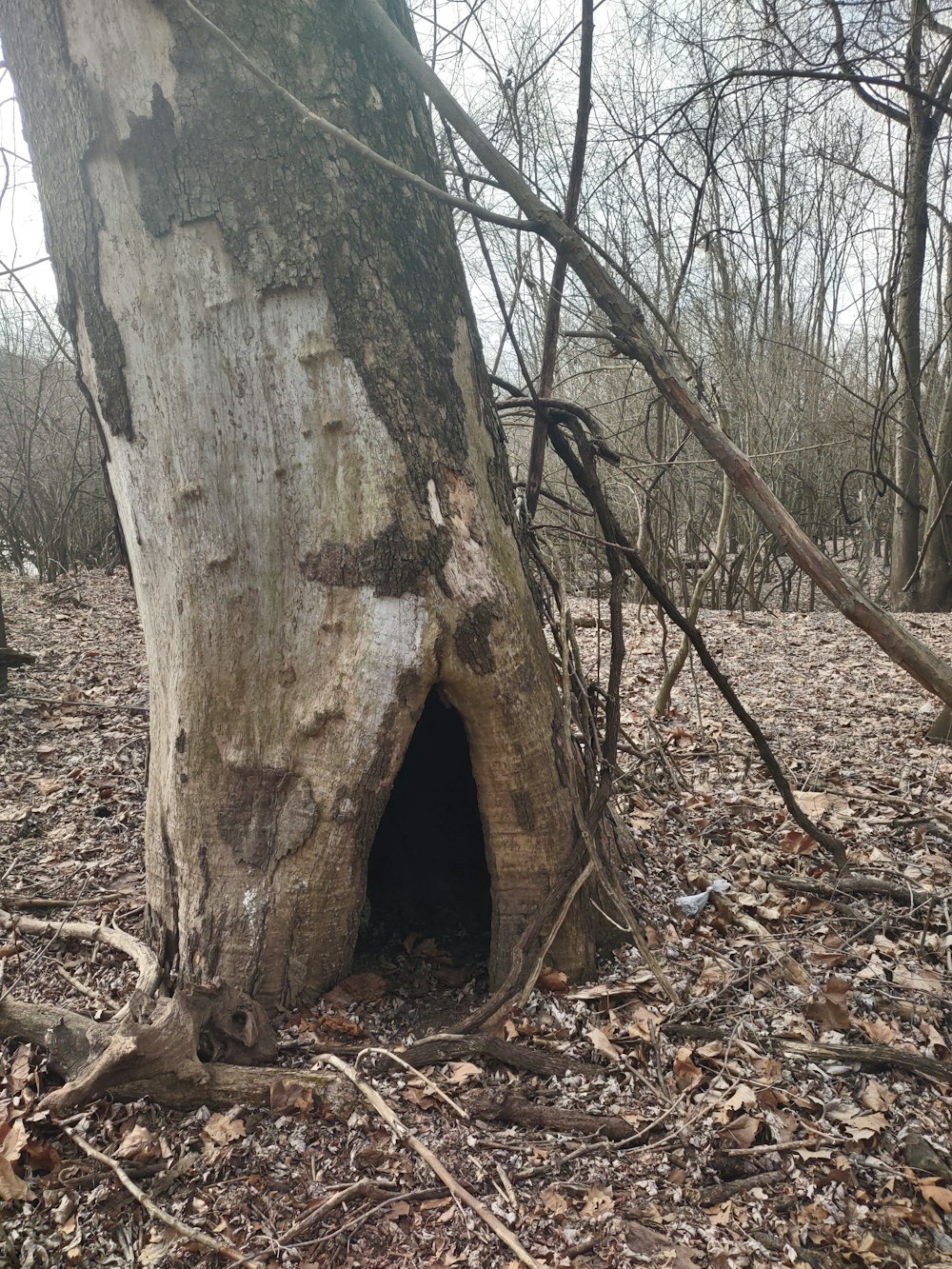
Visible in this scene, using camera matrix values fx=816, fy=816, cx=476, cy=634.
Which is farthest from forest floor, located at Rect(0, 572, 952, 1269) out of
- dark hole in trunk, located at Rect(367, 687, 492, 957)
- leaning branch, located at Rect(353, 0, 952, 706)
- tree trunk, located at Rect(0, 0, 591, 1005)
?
leaning branch, located at Rect(353, 0, 952, 706)

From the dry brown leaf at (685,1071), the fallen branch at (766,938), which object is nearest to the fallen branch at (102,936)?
the dry brown leaf at (685,1071)

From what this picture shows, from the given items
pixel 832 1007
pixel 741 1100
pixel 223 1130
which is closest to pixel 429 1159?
pixel 223 1130

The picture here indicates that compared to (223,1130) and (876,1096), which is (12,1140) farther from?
(876,1096)

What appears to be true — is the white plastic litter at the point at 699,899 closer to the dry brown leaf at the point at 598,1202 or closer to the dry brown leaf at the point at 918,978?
the dry brown leaf at the point at 918,978

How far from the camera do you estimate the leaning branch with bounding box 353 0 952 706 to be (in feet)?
→ 5.30

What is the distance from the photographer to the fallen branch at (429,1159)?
1.59 metres

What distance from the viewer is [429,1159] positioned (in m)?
1.76

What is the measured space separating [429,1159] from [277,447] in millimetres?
1677

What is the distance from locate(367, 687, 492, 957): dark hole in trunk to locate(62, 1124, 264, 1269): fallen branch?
121 cm

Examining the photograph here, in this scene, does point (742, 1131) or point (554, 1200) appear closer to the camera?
point (554, 1200)

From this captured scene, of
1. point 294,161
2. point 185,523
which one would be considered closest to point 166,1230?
point 185,523

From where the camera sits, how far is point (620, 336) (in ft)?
6.48

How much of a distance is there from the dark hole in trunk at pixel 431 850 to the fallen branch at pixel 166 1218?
121cm

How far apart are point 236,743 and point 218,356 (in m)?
1.00
